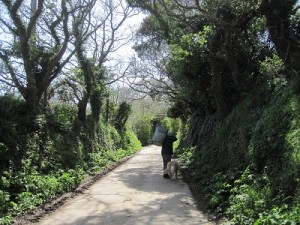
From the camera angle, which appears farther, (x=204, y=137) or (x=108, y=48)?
(x=108, y=48)

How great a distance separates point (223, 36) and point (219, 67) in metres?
1.35

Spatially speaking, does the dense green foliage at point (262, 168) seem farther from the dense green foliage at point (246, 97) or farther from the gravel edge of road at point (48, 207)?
the gravel edge of road at point (48, 207)

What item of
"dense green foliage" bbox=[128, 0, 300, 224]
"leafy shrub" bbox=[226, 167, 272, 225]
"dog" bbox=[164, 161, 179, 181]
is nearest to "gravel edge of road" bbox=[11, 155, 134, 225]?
"dog" bbox=[164, 161, 179, 181]

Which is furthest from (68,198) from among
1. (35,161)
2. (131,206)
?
(35,161)

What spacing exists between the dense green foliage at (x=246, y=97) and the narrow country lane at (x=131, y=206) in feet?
2.36

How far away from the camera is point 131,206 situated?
8789mm

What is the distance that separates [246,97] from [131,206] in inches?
280

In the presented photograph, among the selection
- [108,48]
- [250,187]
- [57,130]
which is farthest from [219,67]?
[108,48]

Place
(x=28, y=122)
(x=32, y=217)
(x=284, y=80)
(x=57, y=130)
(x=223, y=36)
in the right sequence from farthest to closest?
(x=223, y=36) < (x=57, y=130) < (x=28, y=122) < (x=284, y=80) < (x=32, y=217)

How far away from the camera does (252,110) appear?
38.7 feet

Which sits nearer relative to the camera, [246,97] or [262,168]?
[262,168]

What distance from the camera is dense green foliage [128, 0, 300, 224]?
681 cm

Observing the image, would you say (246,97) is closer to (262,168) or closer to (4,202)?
(262,168)

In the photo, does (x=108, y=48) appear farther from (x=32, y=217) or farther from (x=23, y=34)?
(x=32, y=217)
